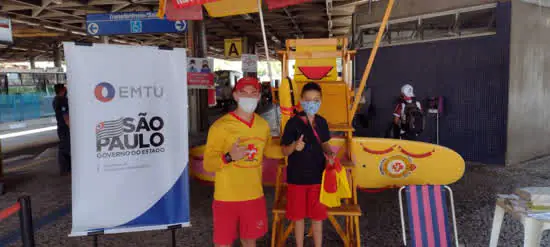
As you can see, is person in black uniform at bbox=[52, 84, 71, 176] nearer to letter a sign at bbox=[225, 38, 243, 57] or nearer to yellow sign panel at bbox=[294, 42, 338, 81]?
yellow sign panel at bbox=[294, 42, 338, 81]

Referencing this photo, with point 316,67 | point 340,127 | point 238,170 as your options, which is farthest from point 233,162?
point 316,67

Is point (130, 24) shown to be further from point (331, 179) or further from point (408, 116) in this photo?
point (331, 179)

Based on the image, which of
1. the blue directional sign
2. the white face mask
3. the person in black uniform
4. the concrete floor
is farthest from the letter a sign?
the white face mask

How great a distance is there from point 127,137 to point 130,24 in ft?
24.7

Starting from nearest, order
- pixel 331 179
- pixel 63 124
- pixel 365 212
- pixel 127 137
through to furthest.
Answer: pixel 127 137 < pixel 331 179 < pixel 365 212 < pixel 63 124

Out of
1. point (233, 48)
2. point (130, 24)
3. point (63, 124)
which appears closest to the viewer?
point (63, 124)

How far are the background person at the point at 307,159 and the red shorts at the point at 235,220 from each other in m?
0.54

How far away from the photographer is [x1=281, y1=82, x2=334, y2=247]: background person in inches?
131

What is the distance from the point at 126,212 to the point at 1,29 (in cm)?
557

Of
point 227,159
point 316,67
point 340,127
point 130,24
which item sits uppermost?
point 130,24

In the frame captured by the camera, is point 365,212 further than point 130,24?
No

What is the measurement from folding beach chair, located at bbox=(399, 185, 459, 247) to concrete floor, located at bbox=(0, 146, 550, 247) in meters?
0.53

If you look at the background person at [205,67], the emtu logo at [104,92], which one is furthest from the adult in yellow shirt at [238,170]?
the background person at [205,67]

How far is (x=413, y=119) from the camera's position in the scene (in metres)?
7.35
